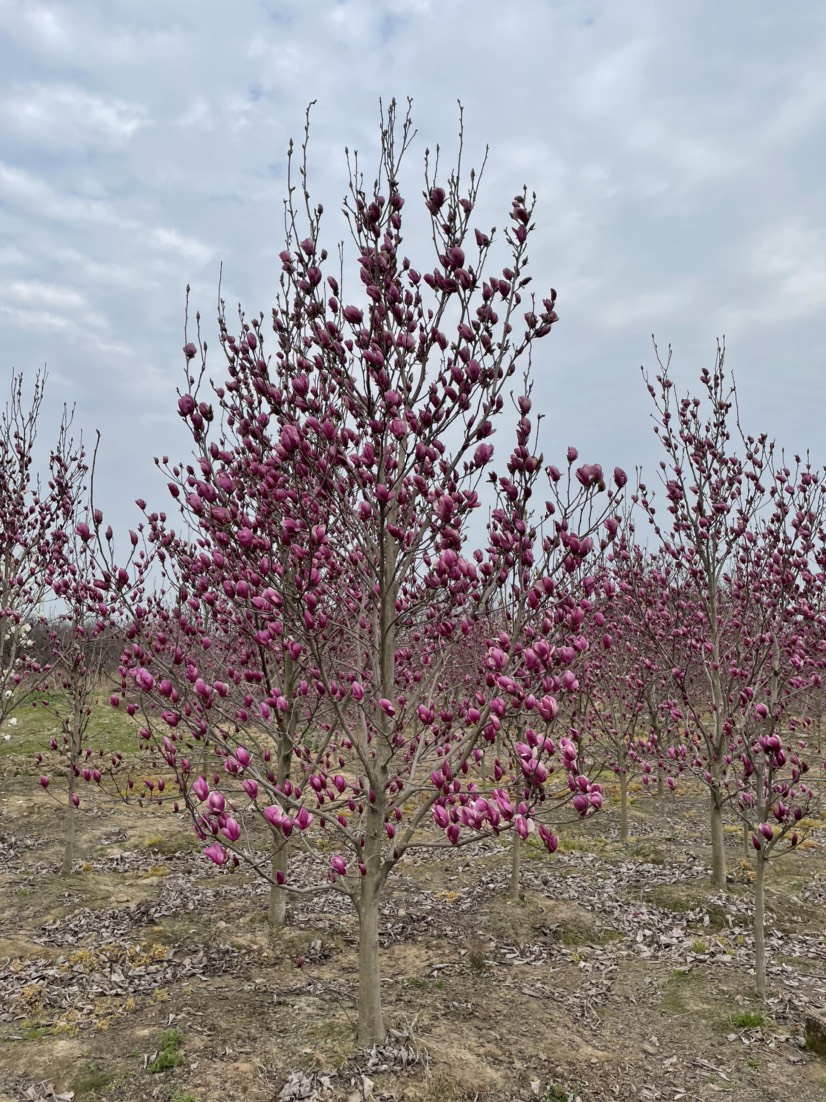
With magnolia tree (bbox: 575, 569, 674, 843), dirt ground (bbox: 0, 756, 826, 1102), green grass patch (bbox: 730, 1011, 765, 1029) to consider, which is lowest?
dirt ground (bbox: 0, 756, 826, 1102)

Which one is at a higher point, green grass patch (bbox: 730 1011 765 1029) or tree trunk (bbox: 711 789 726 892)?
tree trunk (bbox: 711 789 726 892)

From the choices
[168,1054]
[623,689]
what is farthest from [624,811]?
[168,1054]

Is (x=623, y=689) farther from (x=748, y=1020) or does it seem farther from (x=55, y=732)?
(x=55, y=732)

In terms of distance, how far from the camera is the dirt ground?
192 inches

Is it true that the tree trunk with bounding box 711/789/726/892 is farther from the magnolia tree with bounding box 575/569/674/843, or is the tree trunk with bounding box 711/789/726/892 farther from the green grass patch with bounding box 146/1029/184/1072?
the green grass patch with bounding box 146/1029/184/1072

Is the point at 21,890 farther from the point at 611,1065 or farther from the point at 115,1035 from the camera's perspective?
the point at 611,1065

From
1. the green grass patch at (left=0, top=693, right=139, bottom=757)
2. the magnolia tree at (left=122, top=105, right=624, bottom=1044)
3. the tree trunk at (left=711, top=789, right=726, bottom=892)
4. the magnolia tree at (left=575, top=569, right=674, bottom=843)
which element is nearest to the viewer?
the magnolia tree at (left=122, top=105, right=624, bottom=1044)

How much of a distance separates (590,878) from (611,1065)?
4685mm

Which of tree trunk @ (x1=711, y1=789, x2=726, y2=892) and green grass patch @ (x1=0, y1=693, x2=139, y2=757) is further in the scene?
green grass patch @ (x1=0, y1=693, x2=139, y2=757)

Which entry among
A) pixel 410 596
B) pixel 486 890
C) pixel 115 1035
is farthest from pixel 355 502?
pixel 486 890

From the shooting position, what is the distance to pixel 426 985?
633cm

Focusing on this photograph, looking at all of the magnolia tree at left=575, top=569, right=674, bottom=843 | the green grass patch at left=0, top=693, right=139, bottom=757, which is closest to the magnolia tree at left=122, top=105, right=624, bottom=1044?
the magnolia tree at left=575, top=569, right=674, bottom=843

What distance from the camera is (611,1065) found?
5195 mm

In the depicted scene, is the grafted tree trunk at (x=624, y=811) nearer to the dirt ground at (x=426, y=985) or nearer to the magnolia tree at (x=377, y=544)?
the dirt ground at (x=426, y=985)
